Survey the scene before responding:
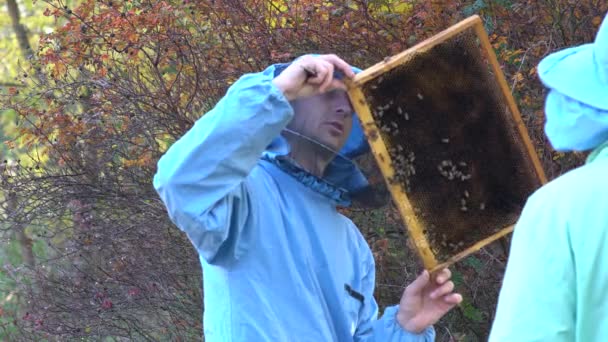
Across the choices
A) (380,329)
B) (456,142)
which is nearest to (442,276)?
(380,329)

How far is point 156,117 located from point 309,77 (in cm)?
312

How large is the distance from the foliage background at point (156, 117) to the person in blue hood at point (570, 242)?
9.28ft

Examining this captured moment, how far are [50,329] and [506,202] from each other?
4351 millimetres

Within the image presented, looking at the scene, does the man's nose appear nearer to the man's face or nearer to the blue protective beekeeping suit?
the man's face

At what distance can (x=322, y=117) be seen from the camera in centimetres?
268

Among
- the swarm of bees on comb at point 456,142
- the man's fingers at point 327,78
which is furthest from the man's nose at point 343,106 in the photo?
the man's fingers at point 327,78

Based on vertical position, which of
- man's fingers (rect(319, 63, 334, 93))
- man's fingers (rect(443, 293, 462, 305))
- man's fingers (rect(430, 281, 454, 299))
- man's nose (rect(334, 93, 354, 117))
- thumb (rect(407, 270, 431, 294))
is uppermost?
man's fingers (rect(319, 63, 334, 93))

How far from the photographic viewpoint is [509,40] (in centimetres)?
482

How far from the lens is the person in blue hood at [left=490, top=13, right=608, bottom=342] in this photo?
1657 mm

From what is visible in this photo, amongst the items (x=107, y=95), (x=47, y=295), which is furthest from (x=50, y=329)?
(x=107, y=95)

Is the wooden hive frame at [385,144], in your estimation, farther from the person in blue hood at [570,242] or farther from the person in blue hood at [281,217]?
the person in blue hood at [570,242]

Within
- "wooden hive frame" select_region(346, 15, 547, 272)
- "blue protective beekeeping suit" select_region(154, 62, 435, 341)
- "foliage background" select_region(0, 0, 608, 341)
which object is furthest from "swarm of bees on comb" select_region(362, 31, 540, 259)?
"foliage background" select_region(0, 0, 608, 341)

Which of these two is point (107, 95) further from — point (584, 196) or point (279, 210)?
point (584, 196)

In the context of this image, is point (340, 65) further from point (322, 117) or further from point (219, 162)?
point (219, 162)
